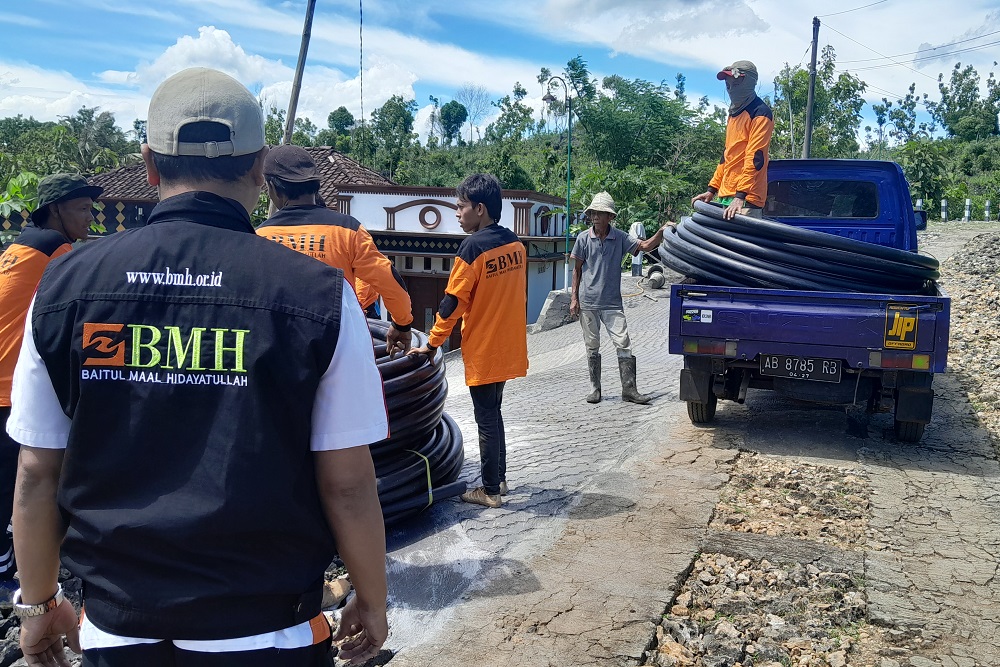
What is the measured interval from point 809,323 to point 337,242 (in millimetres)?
3442

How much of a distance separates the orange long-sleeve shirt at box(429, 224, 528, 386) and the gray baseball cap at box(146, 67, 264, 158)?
297cm

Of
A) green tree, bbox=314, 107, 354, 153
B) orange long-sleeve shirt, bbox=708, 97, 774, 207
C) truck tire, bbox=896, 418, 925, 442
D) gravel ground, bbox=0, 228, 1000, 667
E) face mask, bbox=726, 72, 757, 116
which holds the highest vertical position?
green tree, bbox=314, 107, 354, 153

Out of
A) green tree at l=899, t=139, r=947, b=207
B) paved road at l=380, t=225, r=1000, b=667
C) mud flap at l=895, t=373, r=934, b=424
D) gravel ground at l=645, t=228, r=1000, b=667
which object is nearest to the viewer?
gravel ground at l=645, t=228, r=1000, b=667

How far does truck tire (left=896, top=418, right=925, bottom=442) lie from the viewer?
6.13m

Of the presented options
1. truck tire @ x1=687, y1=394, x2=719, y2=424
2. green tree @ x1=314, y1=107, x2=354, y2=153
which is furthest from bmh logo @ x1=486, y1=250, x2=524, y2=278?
green tree @ x1=314, y1=107, x2=354, y2=153

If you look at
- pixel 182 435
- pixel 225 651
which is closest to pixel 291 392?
pixel 182 435

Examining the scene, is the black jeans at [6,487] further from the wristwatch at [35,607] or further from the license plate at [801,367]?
the license plate at [801,367]

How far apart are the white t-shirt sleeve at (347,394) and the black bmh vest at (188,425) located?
3 cm

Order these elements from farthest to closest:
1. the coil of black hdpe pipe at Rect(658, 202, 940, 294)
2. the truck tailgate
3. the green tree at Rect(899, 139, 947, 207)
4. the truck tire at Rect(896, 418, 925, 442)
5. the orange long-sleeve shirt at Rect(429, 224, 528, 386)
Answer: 1. the green tree at Rect(899, 139, 947, 207)
2. the truck tire at Rect(896, 418, 925, 442)
3. the coil of black hdpe pipe at Rect(658, 202, 940, 294)
4. the truck tailgate
5. the orange long-sleeve shirt at Rect(429, 224, 528, 386)

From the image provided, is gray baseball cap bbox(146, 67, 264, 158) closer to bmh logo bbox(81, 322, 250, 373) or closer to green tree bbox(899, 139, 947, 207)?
bmh logo bbox(81, 322, 250, 373)

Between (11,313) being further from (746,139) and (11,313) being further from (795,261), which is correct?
(746,139)

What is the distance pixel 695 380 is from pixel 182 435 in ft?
17.5

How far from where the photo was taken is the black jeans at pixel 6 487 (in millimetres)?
3912

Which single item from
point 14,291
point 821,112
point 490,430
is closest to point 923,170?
point 821,112
